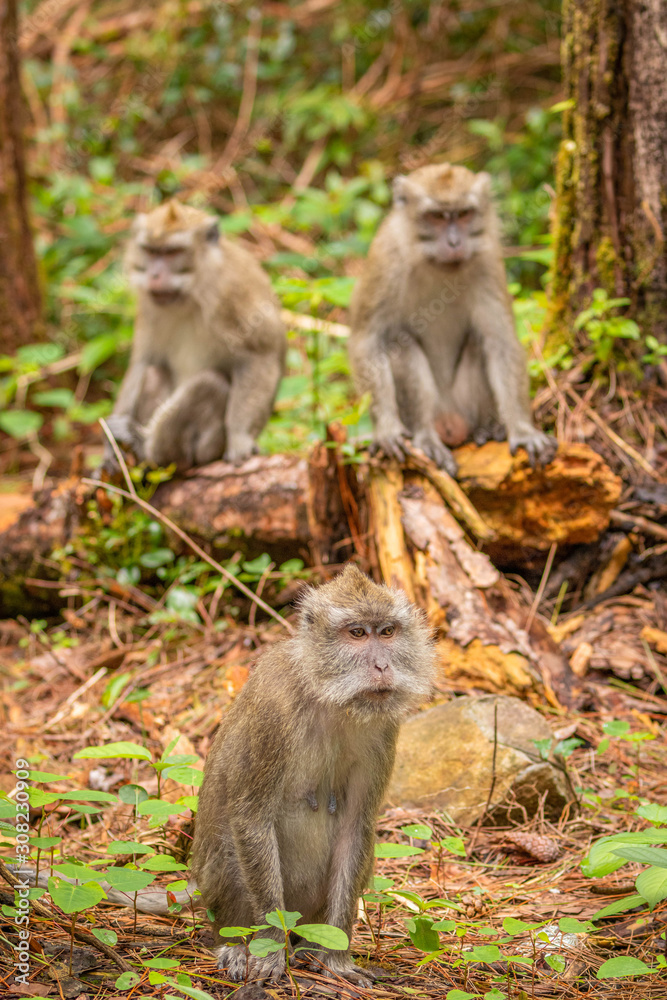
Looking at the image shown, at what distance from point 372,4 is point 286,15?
170cm

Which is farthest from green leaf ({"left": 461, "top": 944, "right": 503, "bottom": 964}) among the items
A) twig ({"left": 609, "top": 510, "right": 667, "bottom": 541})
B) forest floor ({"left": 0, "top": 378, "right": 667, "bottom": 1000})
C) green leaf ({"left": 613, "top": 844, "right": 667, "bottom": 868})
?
twig ({"left": 609, "top": 510, "right": 667, "bottom": 541})

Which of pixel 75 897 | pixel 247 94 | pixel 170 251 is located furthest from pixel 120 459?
pixel 247 94

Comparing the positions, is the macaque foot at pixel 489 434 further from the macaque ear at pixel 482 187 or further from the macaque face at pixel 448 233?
the macaque ear at pixel 482 187

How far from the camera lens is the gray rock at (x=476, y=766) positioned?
4500 millimetres

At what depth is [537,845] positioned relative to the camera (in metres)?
4.26

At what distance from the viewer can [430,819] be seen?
4535mm

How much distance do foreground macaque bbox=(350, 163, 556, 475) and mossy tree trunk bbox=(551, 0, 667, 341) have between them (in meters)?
0.67

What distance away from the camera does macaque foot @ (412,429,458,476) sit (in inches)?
256

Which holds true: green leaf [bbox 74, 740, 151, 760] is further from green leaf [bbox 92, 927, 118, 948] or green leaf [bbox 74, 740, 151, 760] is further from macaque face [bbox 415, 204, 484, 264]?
macaque face [bbox 415, 204, 484, 264]

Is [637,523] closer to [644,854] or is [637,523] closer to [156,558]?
[156,558]

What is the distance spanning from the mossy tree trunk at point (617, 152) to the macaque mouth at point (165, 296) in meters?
3.37

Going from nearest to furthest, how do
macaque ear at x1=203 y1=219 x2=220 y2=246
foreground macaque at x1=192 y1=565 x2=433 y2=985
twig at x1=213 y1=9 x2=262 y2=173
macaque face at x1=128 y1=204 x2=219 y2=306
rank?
foreground macaque at x1=192 y1=565 x2=433 y2=985 → macaque face at x1=128 y1=204 x2=219 y2=306 → macaque ear at x1=203 y1=219 x2=220 y2=246 → twig at x1=213 y1=9 x2=262 y2=173

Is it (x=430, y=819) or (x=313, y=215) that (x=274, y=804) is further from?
(x=313, y=215)

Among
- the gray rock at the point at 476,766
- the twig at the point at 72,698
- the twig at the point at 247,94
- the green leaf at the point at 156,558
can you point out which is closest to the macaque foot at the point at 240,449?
the green leaf at the point at 156,558
